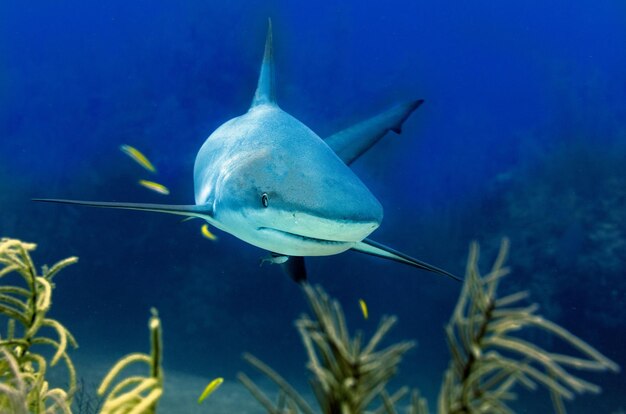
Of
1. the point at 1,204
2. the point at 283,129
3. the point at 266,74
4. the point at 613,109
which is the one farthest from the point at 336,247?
the point at 613,109

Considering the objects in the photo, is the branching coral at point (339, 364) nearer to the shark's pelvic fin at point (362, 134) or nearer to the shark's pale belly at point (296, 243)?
the shark's pale belly at point (296, 243)

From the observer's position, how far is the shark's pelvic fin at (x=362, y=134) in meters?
4.57

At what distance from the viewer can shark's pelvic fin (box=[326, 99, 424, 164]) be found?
457 cm

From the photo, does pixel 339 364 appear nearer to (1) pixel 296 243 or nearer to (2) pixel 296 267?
(1) pixel 296 243

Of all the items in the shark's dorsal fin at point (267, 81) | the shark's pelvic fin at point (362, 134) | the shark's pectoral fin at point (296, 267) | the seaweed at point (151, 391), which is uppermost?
the shark's dorsal fin at point (267, 81)

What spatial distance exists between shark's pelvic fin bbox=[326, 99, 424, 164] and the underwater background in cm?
821

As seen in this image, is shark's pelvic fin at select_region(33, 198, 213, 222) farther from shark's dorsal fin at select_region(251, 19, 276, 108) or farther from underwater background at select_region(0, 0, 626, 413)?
underwater background at select_region(0, 0, 626, 413)

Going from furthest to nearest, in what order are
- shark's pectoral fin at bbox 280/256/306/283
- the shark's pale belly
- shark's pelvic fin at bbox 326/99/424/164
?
1. shark's pelvic fin at bbox 326/99/424/164
2. shark's pectoral fin at bbox 280/256/306/283
3. the shark's pale belly

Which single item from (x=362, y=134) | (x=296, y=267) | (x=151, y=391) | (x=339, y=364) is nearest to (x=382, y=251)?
(x=296, y=267)

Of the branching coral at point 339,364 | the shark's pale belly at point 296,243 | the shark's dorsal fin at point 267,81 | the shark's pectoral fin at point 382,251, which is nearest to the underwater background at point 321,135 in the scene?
the shark's dorsal fin at point 267,81

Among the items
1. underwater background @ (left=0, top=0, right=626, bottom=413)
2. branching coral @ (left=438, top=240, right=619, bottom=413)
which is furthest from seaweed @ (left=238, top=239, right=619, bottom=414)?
underwater background @ (left=0, top=0, right=626, bottom=413)

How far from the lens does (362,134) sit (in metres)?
4.63

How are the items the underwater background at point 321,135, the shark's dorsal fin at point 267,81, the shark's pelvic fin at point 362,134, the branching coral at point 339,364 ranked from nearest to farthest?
the branching coral at point 339,364 < the shark's pelvic fin at point 362,134 < the shark's dorsal fin at point 267,81 < the underwater background at point 321,135

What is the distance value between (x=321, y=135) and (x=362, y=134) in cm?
1312
